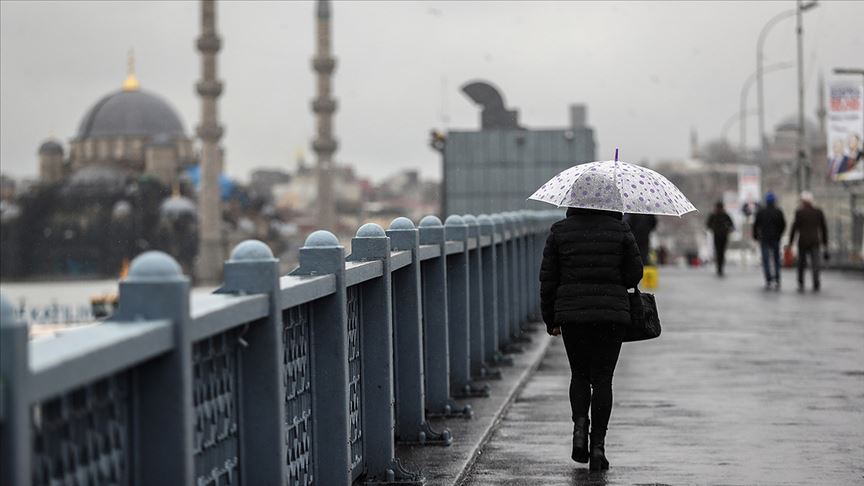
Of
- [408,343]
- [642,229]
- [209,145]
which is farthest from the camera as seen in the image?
[209,145]

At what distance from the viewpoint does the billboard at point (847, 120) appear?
38438 mm

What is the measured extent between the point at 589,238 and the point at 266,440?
3143 millimetres

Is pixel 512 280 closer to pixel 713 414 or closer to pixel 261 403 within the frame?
pixel 713 414

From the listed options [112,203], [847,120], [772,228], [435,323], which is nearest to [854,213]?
[847,120]

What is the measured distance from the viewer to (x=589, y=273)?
823 centimetres

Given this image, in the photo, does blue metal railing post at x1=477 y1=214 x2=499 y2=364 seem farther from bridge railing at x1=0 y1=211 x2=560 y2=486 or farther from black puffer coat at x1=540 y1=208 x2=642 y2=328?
black puffer coat at x1=540 y1=208 x2=642 y2=328

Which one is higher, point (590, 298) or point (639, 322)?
point (590, 298)

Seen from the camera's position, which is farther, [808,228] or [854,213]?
[854,213]

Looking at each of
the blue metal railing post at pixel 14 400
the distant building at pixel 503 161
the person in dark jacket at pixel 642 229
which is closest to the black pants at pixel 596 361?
the blue metal railing post at pixel 14 400

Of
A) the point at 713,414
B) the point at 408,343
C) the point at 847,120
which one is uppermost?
the point at 847,120

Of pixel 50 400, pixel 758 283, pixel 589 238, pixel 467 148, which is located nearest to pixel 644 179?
pixel 589 238

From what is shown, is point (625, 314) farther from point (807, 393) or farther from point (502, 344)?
point (502, 344)

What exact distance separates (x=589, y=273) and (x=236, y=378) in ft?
10.3

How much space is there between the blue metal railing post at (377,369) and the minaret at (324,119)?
143737mm
